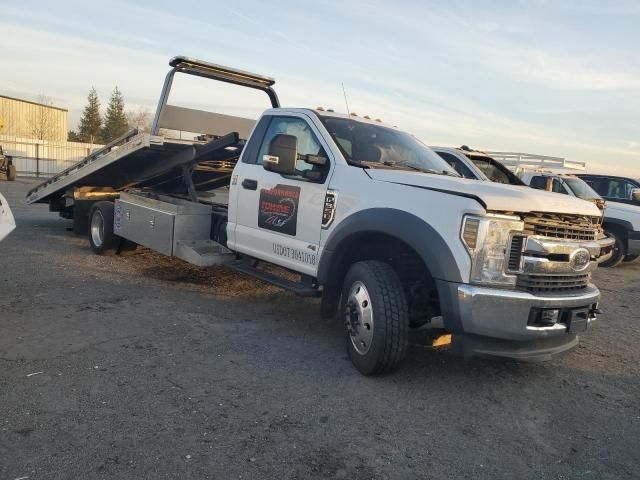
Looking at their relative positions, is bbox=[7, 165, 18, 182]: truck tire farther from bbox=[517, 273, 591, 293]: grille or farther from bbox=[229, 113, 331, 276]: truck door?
bbox=[517, 273, 591, 293]: grille

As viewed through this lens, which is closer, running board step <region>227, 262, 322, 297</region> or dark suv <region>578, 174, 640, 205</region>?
running board step <region>227, 262, 322, 297</region>

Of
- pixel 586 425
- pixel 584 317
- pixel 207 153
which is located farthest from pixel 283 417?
pixel 207 153

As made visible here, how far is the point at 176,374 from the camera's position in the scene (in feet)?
12.6

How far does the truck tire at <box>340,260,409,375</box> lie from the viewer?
3783 millimetres

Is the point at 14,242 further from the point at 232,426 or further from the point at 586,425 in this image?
the point at 586,425

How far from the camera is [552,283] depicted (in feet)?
12.2

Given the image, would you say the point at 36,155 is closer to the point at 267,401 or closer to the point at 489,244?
the point at 267,401

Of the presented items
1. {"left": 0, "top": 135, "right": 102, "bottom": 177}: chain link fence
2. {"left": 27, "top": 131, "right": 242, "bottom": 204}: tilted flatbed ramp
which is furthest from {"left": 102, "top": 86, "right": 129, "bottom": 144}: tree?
{"left": 27, "top": 131, "right": 242, "bottom": 204}: tilted flatbed ramp

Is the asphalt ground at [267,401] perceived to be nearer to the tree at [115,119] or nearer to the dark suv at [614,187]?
the dark suv at [614,187]

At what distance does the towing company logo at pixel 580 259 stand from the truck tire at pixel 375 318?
4.02 ft

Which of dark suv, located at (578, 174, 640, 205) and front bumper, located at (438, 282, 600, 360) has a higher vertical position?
dark suv, located at (578, 174, 640, 205)

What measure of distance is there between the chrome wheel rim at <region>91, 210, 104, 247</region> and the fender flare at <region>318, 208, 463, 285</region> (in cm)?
493

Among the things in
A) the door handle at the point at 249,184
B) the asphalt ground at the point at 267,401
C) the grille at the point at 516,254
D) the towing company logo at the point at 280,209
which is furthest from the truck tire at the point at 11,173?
the grille at the point at 516,254

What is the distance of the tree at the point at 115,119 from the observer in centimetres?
6212
